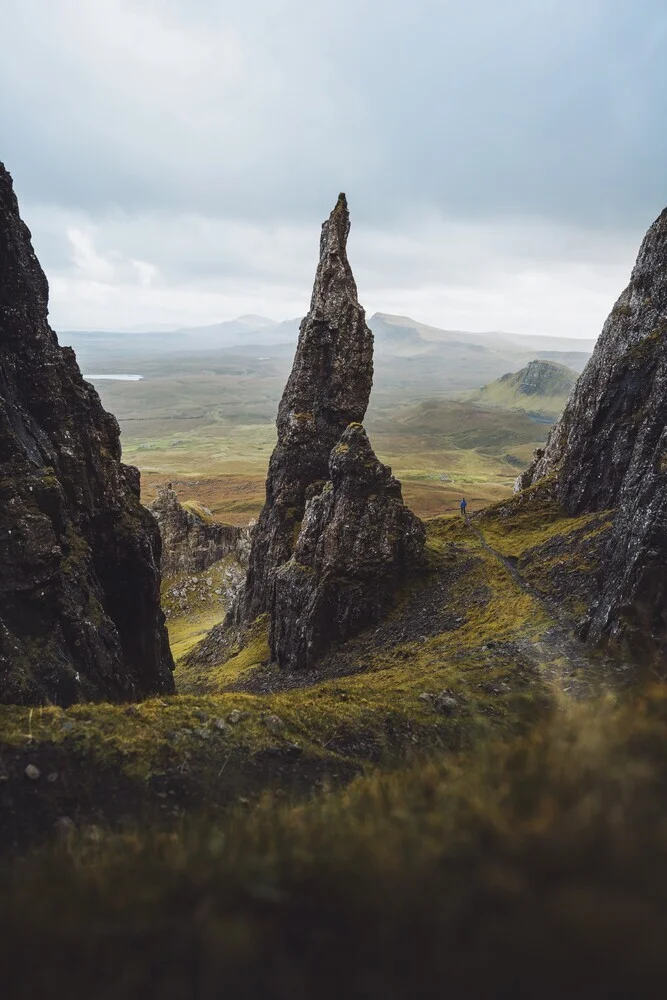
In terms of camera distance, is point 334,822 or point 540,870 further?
point 334,822

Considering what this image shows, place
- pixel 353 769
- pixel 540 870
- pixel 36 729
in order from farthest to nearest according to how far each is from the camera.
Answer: pixel 353 769
pixel 36 729
pixel 540 870

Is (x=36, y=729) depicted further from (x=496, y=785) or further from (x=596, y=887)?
(x=596, y=887)

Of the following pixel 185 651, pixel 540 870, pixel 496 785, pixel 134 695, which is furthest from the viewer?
pixel 185 651

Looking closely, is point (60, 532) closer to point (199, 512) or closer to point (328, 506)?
point (328, 506)

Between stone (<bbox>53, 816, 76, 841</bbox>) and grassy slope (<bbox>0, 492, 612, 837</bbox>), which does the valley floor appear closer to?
stone (<bbox>53, 816, 76, 841</bbox>)

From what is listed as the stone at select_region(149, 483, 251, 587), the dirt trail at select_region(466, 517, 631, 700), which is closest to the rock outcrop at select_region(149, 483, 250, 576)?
the stone at select_region(149, 483, 251, 587)

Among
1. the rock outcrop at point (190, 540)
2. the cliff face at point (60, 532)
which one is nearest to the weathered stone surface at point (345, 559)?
the cliff face at point (60, 532)

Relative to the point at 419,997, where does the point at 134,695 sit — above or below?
below

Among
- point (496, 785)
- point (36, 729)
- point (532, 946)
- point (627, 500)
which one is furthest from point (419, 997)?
point (627, 500)
